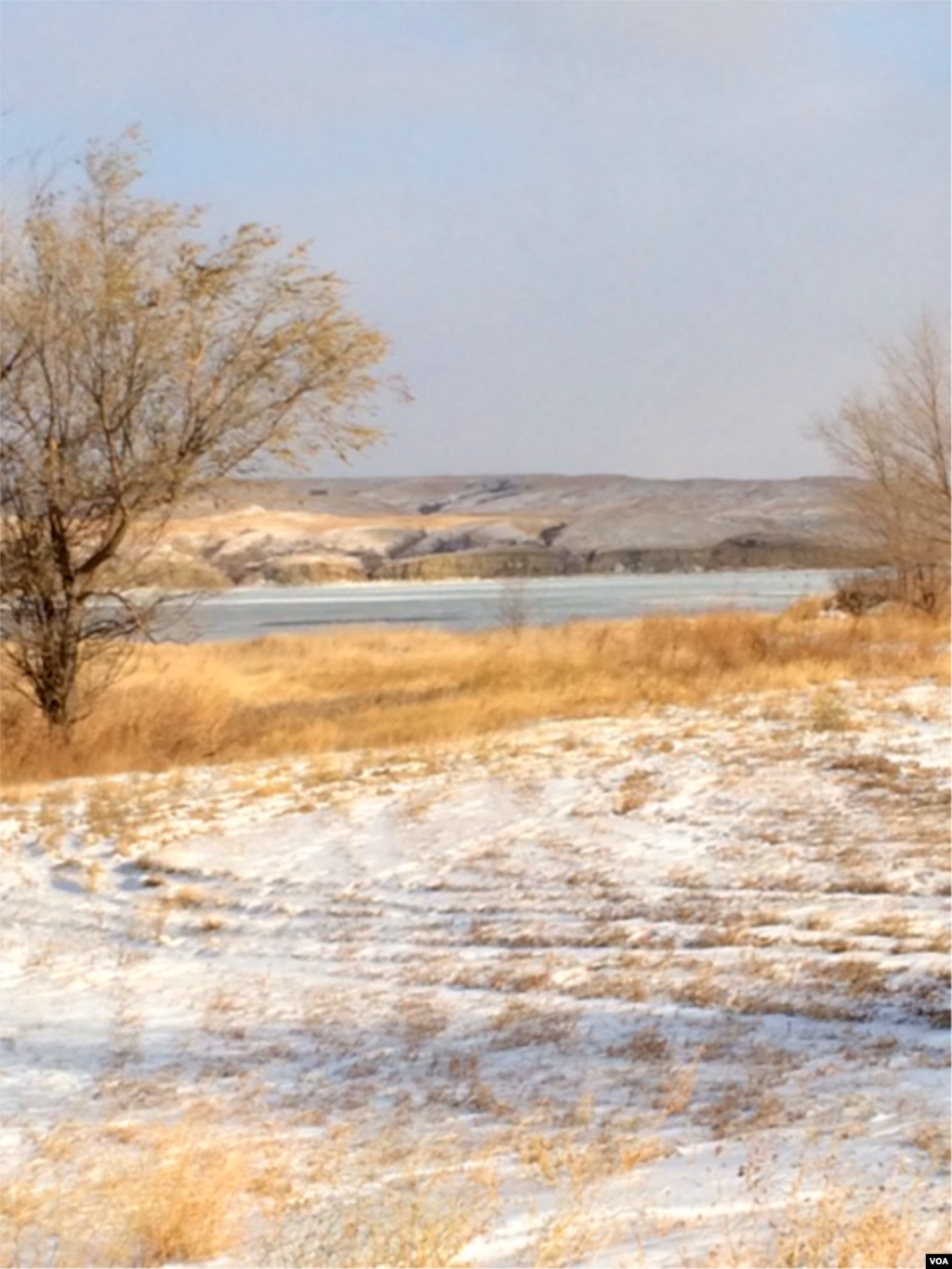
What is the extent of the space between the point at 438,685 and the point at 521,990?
719 inches

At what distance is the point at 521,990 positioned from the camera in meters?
7.20

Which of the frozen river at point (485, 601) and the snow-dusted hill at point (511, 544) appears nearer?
the frozen river at point (485, 601)

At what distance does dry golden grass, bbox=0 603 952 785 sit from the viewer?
1717cm

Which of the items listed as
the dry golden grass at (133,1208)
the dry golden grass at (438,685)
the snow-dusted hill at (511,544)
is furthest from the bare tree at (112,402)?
the snow-dusted hill at (511,544)

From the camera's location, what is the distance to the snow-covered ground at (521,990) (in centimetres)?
453

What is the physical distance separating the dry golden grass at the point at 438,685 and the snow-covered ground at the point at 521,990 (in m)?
3.48

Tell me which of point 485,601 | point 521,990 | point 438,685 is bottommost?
point 521,990

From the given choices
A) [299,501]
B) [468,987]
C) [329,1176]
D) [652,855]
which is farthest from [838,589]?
[329,1176]

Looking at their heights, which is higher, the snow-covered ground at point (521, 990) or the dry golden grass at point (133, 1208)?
the dry golden grass at point (133, 1208)

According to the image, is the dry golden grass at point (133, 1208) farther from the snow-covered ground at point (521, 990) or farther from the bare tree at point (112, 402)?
the bare tree at point (112, 402)

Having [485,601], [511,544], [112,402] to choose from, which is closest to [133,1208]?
[112,402]

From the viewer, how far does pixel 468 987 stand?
734 centimetres

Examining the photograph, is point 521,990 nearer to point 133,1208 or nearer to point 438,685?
point 133,1208

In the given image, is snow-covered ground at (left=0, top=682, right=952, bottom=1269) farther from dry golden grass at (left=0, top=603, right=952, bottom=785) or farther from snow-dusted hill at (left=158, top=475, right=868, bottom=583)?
snow-dusted hill at (left=158, top=475, right=868, bottom=583)
